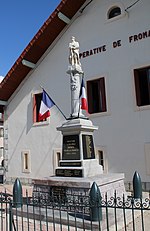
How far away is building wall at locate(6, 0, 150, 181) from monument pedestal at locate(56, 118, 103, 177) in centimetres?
303

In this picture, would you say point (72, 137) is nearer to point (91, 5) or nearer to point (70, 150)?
point (70, 150)

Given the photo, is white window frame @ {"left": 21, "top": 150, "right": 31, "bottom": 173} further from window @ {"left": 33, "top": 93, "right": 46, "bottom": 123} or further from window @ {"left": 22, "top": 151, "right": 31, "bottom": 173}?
window @ {"left": 33, "top": 93, "right": 46, "bottom": 123}

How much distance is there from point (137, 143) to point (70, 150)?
366 centimetres

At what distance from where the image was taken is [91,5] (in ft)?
40.0

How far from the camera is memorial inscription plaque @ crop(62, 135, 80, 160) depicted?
750 centimetres

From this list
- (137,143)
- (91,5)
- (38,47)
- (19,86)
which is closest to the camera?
(137,143)

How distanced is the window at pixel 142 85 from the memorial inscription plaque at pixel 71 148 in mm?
4028

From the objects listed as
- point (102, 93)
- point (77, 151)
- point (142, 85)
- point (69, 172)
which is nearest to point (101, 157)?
point (102, 93)

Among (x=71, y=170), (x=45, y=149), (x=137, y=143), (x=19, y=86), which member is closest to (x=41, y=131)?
(x=45, y=149)

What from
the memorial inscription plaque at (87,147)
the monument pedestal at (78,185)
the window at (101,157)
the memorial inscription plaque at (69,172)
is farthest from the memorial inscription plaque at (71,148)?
the window at (101,157)

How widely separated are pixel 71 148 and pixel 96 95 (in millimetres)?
4802

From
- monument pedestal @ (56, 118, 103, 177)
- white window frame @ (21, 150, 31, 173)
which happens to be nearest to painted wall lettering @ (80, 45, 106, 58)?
monument pedestal @ (56, 118, 103, 177)

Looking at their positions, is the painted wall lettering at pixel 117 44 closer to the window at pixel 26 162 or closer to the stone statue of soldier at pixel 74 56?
the stone statue of soldier at pixel 74 56

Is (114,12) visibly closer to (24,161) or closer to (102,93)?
(102,93)
